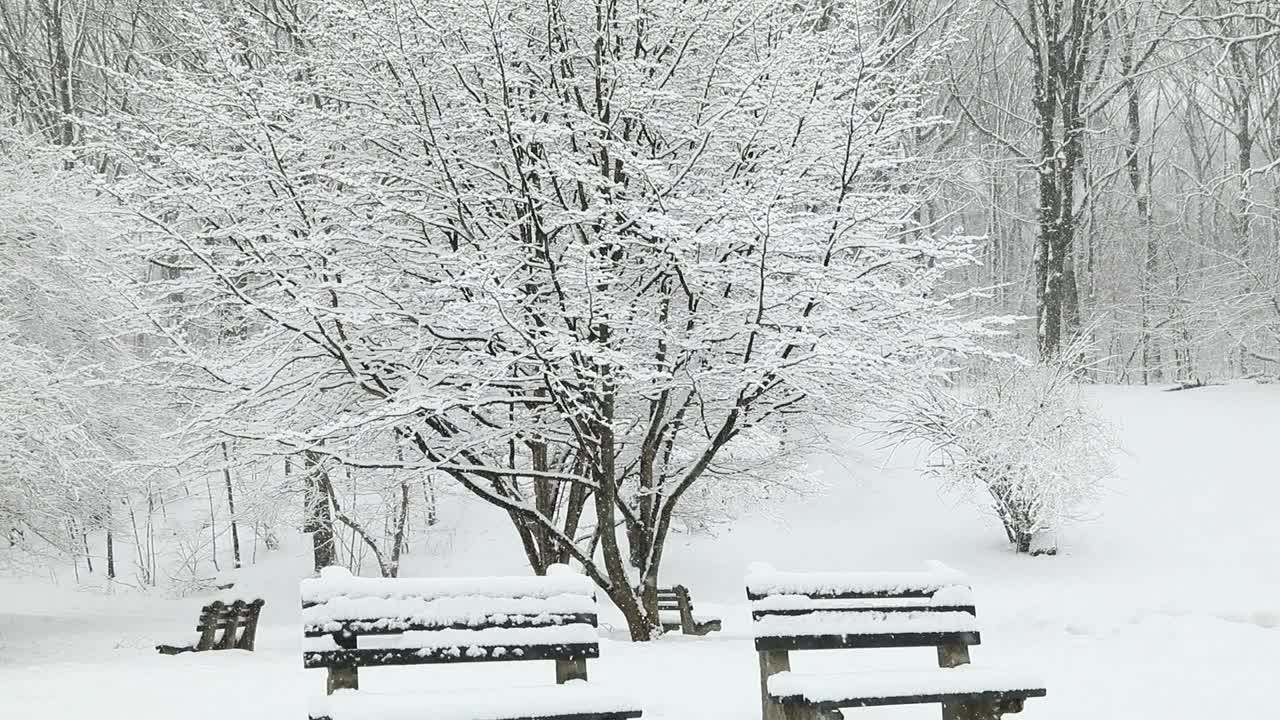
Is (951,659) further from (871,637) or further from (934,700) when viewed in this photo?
(934,700)

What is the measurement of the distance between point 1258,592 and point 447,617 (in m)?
13.5

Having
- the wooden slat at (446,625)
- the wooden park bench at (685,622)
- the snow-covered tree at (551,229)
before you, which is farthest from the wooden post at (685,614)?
the wooden slat at (446,625)

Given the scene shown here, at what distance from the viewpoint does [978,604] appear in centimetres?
1224

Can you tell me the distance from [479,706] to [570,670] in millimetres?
579

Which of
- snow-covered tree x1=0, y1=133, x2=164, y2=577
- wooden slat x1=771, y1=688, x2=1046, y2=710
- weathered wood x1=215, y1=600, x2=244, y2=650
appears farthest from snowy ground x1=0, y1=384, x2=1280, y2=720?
snow-covered tree x1=0, y1=133, x2=164, y2=577

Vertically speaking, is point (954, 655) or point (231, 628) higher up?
point (954, 655)

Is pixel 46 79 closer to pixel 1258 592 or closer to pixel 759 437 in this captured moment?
pixel 759 437

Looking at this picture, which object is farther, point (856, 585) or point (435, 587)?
point (856, 585)

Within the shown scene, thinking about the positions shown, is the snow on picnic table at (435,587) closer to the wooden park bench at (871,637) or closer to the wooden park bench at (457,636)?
the wooden park bench at (457,636)

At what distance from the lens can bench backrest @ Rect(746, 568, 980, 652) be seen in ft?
12.6

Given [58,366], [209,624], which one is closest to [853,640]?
[209,624]

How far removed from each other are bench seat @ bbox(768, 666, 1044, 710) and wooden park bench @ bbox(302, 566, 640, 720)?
0.73 meters

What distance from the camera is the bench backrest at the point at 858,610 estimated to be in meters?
3.83

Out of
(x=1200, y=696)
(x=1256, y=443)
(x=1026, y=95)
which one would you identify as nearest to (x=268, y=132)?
(x=1200, y=696)
